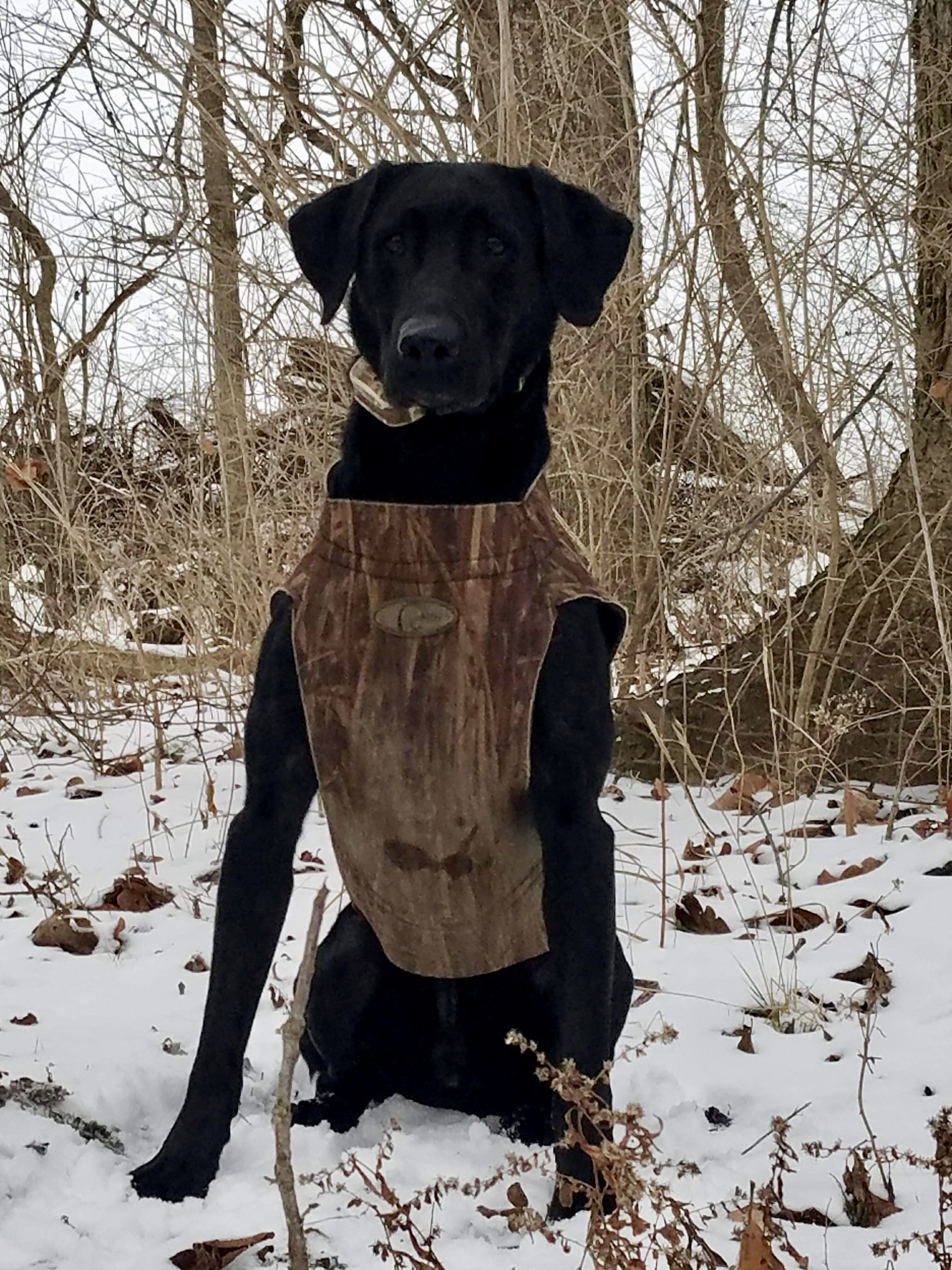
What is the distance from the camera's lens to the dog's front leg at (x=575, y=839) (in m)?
1.98

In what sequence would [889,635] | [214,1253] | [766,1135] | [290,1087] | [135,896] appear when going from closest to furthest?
[290,1087], [214,1253], [766,1135], [135,896], [889,635]

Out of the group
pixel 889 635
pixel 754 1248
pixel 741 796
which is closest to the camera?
pixel 754 1248

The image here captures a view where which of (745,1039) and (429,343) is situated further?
(745,1039)

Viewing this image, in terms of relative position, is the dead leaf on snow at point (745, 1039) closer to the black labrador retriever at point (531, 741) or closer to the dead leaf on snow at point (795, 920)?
A: the black labrador retriever at point (531, 741)

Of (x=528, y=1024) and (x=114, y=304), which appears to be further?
(x=114, y=304)

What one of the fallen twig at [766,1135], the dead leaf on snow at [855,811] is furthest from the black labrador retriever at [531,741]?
the dead leaf on snow at [855,811]

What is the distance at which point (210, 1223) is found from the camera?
1861mm

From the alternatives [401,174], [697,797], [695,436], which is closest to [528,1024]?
[401,174]

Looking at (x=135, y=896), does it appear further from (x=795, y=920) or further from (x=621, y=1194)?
(x=621, y=1194)

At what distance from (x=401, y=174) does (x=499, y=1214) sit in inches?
66.5

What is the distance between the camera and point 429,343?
6.54 ft

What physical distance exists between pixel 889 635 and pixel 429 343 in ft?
9.33

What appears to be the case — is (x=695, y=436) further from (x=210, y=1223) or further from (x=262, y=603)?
(x=210, y=1223)

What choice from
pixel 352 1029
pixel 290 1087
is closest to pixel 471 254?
pixel 352 1029
